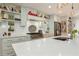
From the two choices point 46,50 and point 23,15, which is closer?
point 46,50

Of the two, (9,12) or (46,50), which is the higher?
(9,12)

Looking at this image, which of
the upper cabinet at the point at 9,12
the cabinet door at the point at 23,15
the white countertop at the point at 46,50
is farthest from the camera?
the cabinet door at the point at 23,15

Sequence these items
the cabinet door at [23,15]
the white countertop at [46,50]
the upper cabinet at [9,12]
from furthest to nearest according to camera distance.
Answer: the cabinet door at [23,15], the upper cabinet at [9,12], the white countertop at [46,50]

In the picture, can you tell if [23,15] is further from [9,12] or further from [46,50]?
[46,50]

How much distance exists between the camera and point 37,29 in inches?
213

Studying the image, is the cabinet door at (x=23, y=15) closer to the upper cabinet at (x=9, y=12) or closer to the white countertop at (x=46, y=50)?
the upper cabinet at (x=9, y=12)

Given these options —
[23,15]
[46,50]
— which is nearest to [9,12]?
[23,15]

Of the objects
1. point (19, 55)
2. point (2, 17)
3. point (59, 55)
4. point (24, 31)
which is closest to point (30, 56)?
point (19, 55)

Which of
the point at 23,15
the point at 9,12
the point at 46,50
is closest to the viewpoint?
the point at 46,50

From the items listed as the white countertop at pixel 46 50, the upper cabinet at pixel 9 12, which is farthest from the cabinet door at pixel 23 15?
the white countertop at pixel 46 50

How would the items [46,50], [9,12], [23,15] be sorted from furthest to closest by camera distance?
[23,15] < [9,12] < [46,50]

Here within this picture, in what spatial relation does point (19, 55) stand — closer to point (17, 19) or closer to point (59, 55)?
point (59, 55)

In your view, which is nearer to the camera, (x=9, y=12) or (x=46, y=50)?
(x=46, y=50)

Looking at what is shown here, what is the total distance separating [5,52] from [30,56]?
206 cm
